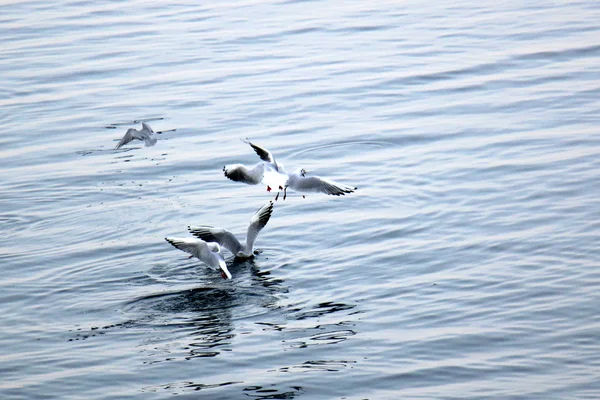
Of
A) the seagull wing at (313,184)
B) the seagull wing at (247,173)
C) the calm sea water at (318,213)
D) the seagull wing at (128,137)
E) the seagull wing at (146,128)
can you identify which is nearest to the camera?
the calm sea water at (318,213)

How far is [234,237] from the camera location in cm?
1504

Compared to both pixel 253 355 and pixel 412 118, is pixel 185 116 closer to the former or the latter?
pixel 412 118

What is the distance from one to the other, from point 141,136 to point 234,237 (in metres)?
6.35

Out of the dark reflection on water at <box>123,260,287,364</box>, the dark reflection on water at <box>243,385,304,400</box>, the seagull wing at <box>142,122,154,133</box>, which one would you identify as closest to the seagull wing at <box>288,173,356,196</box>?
the dark reflection on water at <box>123,260,287,364</box>

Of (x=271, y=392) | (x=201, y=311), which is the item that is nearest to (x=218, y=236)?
(x=201, y=311)

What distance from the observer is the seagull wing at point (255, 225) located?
1504 centimetres

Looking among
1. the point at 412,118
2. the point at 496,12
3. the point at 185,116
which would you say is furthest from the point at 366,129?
the point at 496,12

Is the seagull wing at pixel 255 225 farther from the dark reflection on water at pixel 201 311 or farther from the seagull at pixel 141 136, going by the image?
the seagull at pixel 141 136

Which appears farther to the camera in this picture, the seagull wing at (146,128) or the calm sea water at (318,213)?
the seagull wing at (146,128)

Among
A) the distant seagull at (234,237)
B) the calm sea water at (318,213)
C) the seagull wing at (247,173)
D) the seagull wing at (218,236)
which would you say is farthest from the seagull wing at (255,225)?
the seagull wing at (247,173)

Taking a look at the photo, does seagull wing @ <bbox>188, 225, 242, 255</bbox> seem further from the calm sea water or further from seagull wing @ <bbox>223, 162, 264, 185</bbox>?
seagull wing @ <bbox>223, 162, 264, 185</bbox>

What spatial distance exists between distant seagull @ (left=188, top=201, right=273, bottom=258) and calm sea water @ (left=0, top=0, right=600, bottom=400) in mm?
408

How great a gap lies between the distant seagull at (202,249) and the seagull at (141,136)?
6480mm

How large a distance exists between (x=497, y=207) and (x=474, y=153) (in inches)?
112
